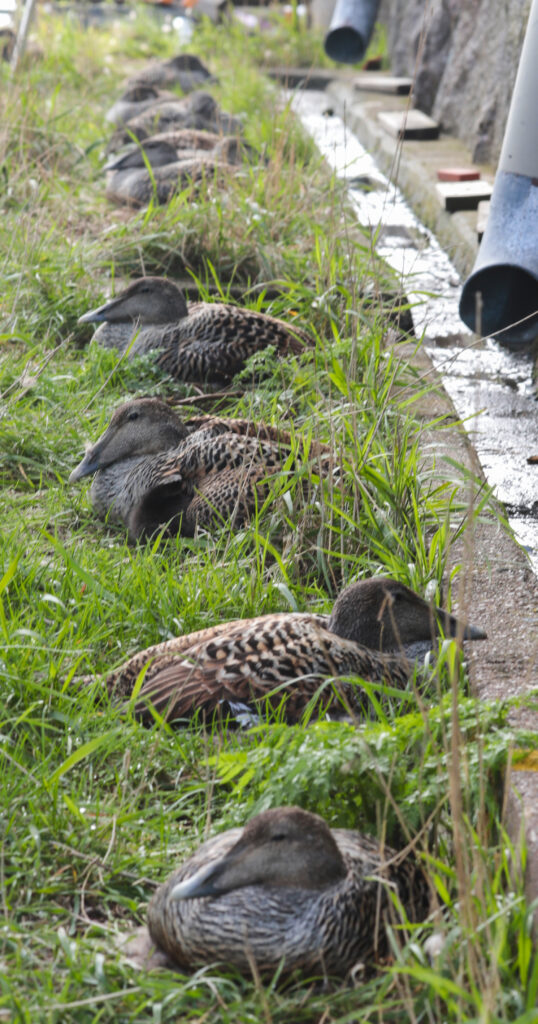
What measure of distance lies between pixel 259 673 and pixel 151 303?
3181 mm

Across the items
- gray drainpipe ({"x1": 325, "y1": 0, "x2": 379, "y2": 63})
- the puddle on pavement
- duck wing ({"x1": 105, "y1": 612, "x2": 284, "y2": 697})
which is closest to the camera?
duck wing ({"x1": 105, "y1": 612, "x2": 284, "y2": 697})

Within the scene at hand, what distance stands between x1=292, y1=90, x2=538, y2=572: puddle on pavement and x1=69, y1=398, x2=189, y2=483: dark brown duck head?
1133 millimetres

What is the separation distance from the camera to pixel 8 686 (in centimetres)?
346

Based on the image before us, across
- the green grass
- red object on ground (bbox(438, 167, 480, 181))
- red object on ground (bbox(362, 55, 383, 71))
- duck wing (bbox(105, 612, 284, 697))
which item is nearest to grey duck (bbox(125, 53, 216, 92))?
red object on ground (bbox(362, 55, 383, 71))

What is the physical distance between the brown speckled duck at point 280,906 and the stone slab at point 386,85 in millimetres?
12209

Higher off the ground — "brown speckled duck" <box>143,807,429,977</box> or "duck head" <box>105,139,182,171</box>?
"duck head" <box>105,139,182,171</box>

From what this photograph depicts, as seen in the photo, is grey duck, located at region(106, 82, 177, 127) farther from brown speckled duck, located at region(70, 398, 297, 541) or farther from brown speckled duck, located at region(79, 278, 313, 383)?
brown speckled duck, located at region(70, 398, 297, 541)

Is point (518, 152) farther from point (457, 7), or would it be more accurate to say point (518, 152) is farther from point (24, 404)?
point (457, 7)

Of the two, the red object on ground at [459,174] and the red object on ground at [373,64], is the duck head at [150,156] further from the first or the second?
the red object on ground at [373,64]

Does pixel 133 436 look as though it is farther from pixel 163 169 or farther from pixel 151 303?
pixel 163 169

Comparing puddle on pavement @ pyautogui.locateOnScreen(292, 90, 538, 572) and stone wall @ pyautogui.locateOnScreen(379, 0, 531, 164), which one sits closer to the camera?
puddle on pavement @ pyautogui.locateOnScreen(292, 90, 538, 572)

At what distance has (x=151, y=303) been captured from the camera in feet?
20.0

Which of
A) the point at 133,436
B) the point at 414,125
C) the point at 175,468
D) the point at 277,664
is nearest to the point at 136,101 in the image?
the point at 414,125

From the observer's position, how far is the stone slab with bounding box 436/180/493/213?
848cm
